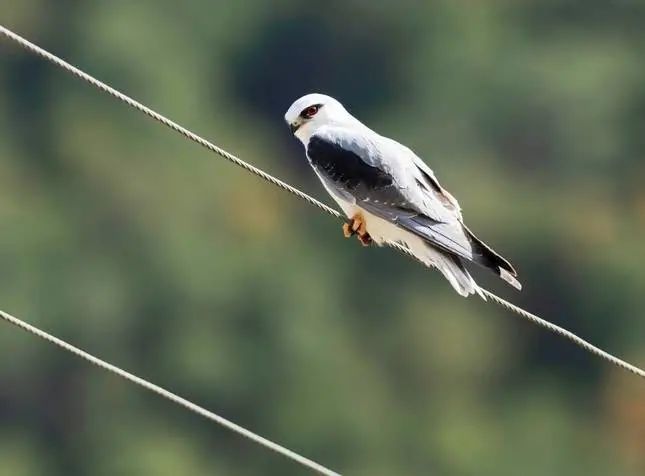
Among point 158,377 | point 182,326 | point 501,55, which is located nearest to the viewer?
point 158,377

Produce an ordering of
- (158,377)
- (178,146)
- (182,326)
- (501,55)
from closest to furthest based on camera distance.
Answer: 1. (158,377)
2. (182,326)
3. (178,146)
4. (501,55)

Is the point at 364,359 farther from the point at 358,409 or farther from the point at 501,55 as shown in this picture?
the point at 501,55

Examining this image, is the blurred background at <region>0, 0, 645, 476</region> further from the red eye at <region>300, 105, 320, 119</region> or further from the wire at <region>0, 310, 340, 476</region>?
the wire at <region>0, 310, 340, 476</region>

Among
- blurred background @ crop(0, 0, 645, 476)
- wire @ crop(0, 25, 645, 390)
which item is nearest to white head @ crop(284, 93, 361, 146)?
wire @ crop(0, 25, 645, 390)

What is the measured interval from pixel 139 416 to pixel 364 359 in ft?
8.58

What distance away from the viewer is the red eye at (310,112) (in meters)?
5.43

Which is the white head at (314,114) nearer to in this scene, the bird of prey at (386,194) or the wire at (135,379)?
the bird of prey at (386,194)

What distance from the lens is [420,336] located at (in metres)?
20.9

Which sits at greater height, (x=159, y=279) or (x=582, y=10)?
(x=582, y=10)

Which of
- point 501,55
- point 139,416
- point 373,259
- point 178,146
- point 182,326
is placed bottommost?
point 139,416

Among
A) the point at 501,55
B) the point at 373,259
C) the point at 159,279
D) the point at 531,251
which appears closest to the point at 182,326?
the point at 159,279

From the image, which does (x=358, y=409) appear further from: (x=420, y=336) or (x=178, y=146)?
(x=178, y=146)

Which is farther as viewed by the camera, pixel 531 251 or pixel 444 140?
pixel 444 140

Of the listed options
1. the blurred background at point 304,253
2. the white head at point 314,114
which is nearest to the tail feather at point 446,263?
the white head at point 314,114
